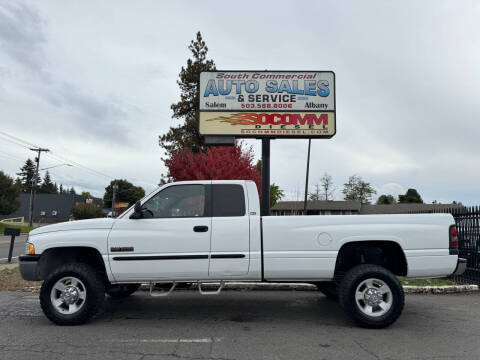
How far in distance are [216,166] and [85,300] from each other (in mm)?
9833

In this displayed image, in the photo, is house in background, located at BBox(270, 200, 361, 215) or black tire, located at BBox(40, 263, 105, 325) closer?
black tire, located at BBox(40, 263, 105, 325)

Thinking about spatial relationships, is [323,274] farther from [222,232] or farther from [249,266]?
[222,232]

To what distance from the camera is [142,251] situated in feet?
17.9

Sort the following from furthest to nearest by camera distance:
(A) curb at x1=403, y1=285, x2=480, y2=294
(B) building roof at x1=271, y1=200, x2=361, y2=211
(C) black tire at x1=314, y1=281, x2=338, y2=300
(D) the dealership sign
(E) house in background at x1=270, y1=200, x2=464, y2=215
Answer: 1. (B) building roof at x1=271, y1=200, x2=361, y2=211
2. (E) house in background at x1=270, y1=200, x2=464, y2=215
3. (D) the dealership sign
4. (A) curb at x1=403, y1=285, x2=480, y2=294
5. (C) black tire at x1=314, y1=281, x2=338, y2=300

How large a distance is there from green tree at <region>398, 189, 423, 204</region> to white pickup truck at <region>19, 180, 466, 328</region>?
8412 cm

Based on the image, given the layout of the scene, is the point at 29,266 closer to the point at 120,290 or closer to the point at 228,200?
the point at 120,290

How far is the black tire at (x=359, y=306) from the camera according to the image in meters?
5.30

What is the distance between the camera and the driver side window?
18.5ft

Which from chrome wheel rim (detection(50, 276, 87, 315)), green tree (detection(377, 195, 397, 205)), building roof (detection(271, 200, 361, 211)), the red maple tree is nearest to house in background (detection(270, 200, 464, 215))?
building roof (detection(271, 200, 361, 211))

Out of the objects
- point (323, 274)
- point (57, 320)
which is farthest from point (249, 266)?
point (57, 320)

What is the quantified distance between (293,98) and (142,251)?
6191 mm

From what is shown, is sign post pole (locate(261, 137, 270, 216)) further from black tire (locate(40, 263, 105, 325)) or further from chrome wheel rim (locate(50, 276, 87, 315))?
chrome wheel rim (locate(50, 276, 87, 315))

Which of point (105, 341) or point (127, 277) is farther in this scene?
point (127, 277)

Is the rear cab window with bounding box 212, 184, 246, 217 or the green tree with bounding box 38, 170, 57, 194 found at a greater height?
the green tree with bounding box 38, 170, 57, 194
